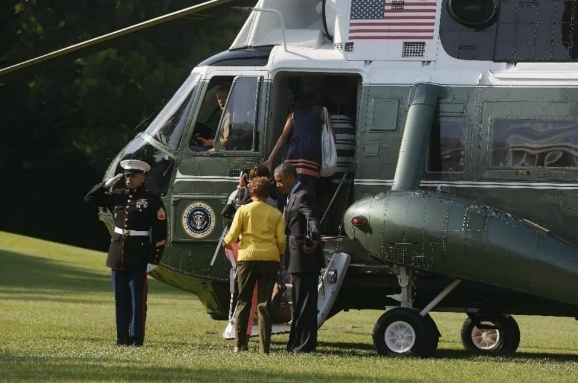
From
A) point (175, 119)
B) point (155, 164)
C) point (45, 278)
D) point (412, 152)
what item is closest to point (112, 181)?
point (155, 164)

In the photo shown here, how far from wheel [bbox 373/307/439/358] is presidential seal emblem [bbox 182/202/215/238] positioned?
84.0 inches

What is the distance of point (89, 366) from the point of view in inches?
436

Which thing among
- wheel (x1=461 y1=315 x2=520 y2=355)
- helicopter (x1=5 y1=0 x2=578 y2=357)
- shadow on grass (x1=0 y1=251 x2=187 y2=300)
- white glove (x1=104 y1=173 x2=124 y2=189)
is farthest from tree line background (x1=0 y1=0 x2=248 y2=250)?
white glove (x1=104 y1=173 x2=124 y2=189)

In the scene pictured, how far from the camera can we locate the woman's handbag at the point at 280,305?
13.8 metres

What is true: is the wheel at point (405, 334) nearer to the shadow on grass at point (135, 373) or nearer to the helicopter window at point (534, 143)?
the helicopter window at point (534, 143)

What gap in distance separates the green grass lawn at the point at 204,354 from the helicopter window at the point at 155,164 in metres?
1.61

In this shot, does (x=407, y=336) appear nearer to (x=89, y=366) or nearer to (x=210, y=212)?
(x=210, y=212)

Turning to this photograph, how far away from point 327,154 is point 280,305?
1560 millimetres

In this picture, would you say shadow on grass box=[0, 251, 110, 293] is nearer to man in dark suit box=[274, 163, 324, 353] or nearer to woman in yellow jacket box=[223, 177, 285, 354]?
man in dark suit box=[274, 163, 324, 353]

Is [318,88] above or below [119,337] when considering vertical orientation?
above

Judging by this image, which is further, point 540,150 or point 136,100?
point 136,100

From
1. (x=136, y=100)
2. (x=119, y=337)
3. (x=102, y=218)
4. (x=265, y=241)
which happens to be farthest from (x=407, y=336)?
(x=136, y=100)

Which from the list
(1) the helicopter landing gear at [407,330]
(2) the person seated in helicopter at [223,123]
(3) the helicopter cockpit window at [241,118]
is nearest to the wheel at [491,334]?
(1) the helicopter landing gear at [407,330]

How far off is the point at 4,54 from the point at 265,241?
110 ft
